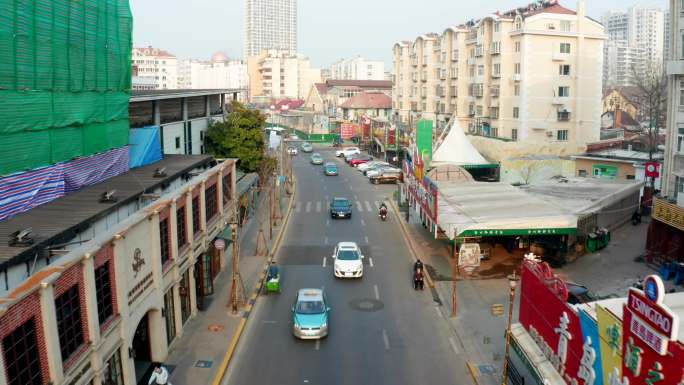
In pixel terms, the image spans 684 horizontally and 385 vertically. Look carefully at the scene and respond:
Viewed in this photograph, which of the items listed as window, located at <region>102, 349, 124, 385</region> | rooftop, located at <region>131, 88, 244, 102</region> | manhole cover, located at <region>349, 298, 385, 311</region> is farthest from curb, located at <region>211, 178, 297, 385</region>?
rooftop, located at <region>131, 88, 244, 102</region>

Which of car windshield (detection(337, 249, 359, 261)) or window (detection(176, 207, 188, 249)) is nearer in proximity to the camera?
window (detection(176, 207, 188, 249))

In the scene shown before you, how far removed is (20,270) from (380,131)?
83507 mm

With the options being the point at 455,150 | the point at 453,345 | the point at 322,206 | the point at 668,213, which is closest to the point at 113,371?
the point at 453,345

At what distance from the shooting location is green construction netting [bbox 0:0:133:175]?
1825 centimetres

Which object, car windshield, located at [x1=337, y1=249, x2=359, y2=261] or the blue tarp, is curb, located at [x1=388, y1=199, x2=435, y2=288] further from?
the blue tarp

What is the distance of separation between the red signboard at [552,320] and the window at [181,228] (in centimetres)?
1374

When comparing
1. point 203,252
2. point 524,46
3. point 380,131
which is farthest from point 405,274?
point 380,131

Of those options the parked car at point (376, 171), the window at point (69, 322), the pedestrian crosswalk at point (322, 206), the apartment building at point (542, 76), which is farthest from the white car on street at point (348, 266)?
the parked car at point (376, 171)

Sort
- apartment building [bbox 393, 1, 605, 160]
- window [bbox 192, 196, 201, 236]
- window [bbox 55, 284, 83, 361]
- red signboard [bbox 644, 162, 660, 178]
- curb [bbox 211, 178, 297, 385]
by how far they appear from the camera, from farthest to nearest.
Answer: apartment building [bbox 393, 1, 605, 160], red signboard [bbox 644, 162, 660, 178], window [bbox 192, 196, 201, 236], curb [bbox 211, 178, 297, 385], window [bbox 55, 284, 83, 361]

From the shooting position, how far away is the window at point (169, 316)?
77.1 ft

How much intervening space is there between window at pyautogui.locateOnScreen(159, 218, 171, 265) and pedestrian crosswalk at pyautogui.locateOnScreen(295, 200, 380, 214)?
2926cm

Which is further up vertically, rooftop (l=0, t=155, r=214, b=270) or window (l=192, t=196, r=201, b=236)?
rooftop (l=0, t=155, r=214, b=270)

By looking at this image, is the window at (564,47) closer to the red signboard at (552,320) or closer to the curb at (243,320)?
the curb at (243,320)

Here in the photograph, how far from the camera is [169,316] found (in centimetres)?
2392
